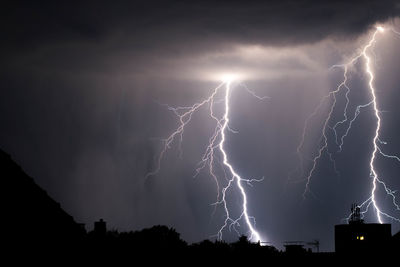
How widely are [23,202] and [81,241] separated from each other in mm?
2605

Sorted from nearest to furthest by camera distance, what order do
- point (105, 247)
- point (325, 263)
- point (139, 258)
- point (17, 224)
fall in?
point (17, 224) < point (105, 247) < point (139, 258) < point (325, 263)

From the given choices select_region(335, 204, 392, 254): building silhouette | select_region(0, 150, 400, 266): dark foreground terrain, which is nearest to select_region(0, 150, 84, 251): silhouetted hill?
select_region(0, 150, 400, 266): dark foreground terrain

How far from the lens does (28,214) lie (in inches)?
726

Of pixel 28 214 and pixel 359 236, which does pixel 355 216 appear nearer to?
pixel 359 236

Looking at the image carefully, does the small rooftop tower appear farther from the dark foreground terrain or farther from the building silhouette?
the dark foreground terrain

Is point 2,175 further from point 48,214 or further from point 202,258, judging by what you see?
point 202,258

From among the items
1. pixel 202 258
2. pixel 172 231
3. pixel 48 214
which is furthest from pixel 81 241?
pixel 172 231

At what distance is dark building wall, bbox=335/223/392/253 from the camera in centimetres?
5681

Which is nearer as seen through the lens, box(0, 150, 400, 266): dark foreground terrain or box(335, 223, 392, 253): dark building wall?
box(0, 150, 400, 266): dark foreground terrain

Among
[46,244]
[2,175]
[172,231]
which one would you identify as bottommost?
[46,244]

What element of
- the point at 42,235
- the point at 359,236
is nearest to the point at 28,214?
the point at 42,235

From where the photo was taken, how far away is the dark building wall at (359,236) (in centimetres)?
5681

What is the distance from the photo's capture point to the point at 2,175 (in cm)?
1811

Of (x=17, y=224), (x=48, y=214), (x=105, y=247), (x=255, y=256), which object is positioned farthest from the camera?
(x=255, y=256)
